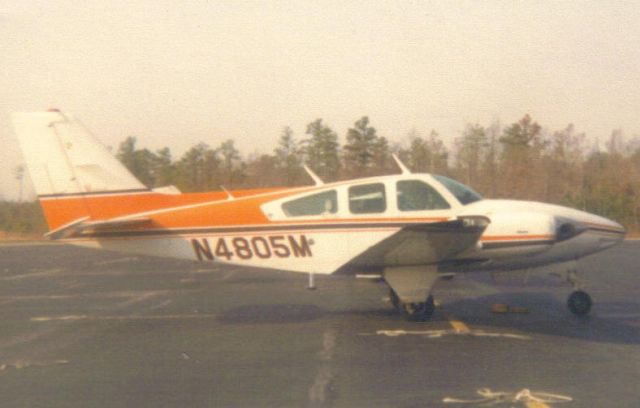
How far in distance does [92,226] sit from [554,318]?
755cm

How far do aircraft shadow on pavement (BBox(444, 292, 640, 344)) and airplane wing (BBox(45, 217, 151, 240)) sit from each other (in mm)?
5498

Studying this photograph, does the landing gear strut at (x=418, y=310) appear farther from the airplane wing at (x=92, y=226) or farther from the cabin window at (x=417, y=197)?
the airplane wing at (x=92, y=226)

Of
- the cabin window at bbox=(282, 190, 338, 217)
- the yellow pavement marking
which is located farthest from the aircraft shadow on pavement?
the yellow pavement marking

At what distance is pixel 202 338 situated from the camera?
32.5 feet

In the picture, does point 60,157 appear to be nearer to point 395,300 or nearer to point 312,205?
point 312,205

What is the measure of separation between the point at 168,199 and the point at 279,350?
3.73 metres

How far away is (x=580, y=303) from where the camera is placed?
A: 11266 millimetres

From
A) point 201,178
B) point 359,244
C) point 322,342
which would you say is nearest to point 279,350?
point 322,342

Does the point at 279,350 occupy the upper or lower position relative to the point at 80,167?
lower

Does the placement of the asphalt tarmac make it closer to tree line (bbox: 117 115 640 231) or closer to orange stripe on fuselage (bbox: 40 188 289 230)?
orange stripe on fuselage (bbox: 40 188 289 230)

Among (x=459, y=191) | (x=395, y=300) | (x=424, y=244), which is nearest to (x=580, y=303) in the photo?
(x=459, y=191)

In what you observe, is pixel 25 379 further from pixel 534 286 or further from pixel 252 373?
pixel 534 286

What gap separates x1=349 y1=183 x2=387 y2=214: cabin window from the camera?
35.7 ft

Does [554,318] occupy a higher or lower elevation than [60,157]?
lower
